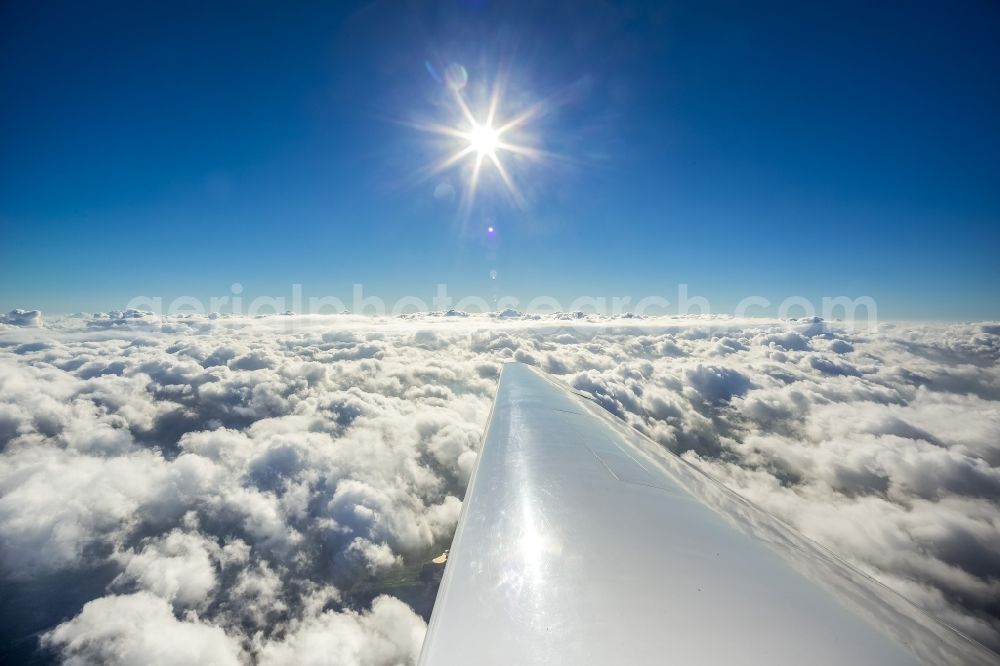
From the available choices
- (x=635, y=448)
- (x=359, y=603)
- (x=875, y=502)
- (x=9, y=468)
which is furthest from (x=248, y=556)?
(x=875, y=502)

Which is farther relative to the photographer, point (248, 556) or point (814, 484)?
point (814, 484)

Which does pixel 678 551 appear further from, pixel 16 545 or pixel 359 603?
pixel 16 545

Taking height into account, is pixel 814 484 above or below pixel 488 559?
below

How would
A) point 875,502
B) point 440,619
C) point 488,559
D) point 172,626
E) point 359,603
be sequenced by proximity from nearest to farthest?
point 440,619
point 488,559
point 172,626
point 359,603
point 875,502

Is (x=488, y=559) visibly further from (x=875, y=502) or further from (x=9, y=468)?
(x=9, y=468)

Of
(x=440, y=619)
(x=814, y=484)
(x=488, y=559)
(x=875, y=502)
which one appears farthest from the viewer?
(x=814, y=484)

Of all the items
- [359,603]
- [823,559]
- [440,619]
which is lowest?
[359,603]
